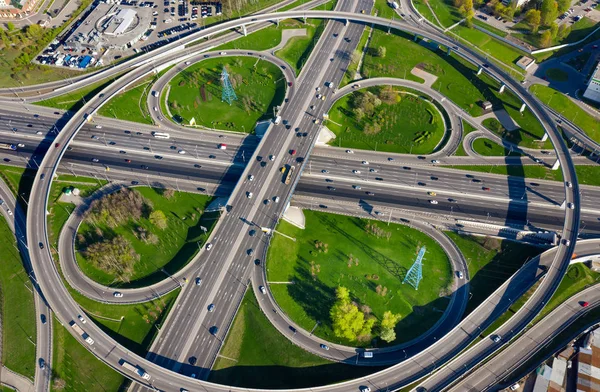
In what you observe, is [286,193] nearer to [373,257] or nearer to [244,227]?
[244,227]

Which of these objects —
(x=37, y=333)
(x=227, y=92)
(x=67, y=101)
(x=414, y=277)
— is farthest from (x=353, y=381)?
(x=67, y=101)

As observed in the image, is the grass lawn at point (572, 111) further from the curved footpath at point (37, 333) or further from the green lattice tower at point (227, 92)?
the curved footpath at point (37, 333)

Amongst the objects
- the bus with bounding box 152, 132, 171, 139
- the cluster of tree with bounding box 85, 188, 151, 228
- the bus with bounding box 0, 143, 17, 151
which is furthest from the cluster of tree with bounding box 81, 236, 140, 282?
the bus with bounding box 0, 143, 17, 151

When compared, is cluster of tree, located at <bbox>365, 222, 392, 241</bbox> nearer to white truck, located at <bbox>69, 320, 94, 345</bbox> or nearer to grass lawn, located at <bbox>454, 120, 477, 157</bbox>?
grass lawn, located at <bbox>454, 120, 477, 157</bbox>

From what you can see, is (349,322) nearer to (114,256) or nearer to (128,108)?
(114,256)

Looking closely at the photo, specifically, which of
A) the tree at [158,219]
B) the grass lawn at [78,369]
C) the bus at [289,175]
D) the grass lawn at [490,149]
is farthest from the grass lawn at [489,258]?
the grass lawn at [78,369]

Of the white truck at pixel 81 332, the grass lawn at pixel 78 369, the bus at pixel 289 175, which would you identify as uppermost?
the bus at pixel 289 175
